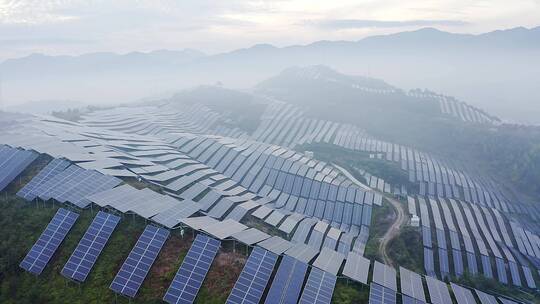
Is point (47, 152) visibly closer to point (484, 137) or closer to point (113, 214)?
point (113, 214)

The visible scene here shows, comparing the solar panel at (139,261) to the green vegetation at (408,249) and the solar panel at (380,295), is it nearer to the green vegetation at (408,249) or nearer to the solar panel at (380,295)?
the solar panel at (380,295)

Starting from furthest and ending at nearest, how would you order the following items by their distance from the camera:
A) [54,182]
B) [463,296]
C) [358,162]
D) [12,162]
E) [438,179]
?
[358,162]
[438,179]
[12,162]
[54,182]
[463,296]

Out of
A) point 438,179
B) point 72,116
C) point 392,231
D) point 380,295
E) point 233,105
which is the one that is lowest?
point 233,105

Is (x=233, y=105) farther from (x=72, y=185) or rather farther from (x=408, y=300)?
(x=408, y=300)

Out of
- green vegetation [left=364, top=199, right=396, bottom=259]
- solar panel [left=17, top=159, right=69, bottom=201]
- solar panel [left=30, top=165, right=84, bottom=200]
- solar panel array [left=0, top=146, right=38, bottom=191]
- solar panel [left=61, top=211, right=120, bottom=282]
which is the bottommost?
green vegetation [left=364, top=199, right=396, bottom=259]

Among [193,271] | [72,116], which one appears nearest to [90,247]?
[193,271]

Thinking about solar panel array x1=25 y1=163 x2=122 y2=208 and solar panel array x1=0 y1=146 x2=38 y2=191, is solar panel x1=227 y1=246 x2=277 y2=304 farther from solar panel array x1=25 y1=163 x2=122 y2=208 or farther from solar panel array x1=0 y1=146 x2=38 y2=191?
solar panel array x1=0 y1=146 x2=38 y2=191

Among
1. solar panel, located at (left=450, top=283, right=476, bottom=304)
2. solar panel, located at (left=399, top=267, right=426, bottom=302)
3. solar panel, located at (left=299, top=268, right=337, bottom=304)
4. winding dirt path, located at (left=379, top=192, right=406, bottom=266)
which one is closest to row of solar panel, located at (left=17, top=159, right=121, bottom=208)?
solar panel, located at (left=299, top=268, right=337, bottom=304)
